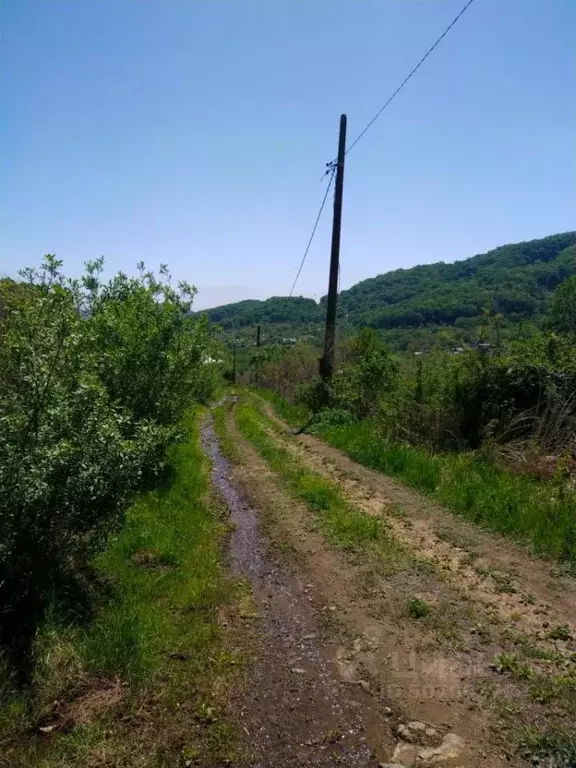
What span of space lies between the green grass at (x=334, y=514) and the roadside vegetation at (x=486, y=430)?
128 cm

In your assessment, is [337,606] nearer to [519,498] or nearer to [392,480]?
[519,498]

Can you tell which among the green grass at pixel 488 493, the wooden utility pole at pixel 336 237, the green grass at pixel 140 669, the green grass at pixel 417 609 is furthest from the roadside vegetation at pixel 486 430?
the green grass at pixel 140 669

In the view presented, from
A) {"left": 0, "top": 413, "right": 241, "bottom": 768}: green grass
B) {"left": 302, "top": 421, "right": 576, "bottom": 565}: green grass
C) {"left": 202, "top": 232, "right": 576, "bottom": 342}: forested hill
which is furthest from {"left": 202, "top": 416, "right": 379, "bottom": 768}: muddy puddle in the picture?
{"left": 202, "top": 232, "right": 576, "bottom": 342}: forested hill

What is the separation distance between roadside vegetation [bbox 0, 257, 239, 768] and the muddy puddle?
0.23 metres

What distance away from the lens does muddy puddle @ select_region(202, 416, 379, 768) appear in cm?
310

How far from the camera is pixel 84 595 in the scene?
4730mm

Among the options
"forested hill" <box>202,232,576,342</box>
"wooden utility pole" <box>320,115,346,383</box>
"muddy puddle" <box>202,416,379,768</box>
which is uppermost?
"forested hill" <box>202,232,576,342</box>

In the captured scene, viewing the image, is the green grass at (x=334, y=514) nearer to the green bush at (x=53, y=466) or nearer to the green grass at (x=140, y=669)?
the green grass at (x=140, y=669)

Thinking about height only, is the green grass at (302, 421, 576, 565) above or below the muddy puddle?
above

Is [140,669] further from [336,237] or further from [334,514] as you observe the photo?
[336,237]

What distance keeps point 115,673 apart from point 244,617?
1.42 meters

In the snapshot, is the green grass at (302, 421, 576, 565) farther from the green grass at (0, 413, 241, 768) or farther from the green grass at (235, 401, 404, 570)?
the green grass at (0, 413, 241, 768)

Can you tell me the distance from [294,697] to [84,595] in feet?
7.42

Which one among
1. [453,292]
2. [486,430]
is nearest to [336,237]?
[486,430]
